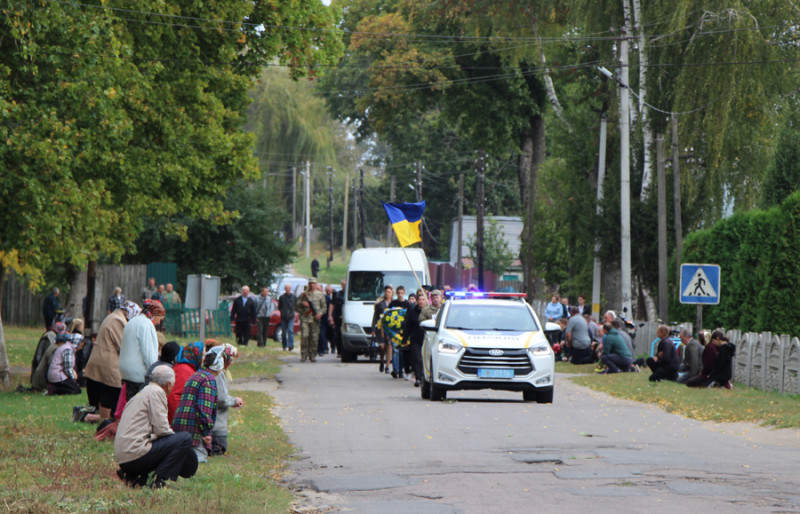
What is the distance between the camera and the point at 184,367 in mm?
12781

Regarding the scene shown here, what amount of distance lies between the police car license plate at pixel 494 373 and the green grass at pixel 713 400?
2722mm

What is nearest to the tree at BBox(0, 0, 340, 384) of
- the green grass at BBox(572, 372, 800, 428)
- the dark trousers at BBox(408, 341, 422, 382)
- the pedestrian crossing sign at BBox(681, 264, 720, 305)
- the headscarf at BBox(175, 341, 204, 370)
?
the dark trousers at BBox(408, 341, 422, 382)

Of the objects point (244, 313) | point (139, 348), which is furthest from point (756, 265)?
point (139, 348)

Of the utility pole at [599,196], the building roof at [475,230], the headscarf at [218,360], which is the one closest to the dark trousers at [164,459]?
the headscarf at [218,360]

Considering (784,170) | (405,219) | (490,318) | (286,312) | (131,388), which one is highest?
(784,170)

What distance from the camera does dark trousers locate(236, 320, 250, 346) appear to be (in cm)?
3675

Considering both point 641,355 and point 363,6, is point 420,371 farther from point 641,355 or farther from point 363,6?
point 363,6

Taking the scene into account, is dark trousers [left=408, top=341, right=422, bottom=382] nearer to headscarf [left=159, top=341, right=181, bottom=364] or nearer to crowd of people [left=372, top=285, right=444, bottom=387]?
crowd of people [left=372, top=285, right=444, bottom=387]

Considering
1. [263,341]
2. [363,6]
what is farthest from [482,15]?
[263,341]

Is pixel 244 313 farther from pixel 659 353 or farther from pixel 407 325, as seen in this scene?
pixel 659 353

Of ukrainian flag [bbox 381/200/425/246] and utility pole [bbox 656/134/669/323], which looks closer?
ukrainian flag [bbox 381/200/425/246]

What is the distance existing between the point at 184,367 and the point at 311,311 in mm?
17423

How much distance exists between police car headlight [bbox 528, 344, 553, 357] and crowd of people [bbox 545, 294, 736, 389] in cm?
449

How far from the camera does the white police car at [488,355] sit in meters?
19.1
